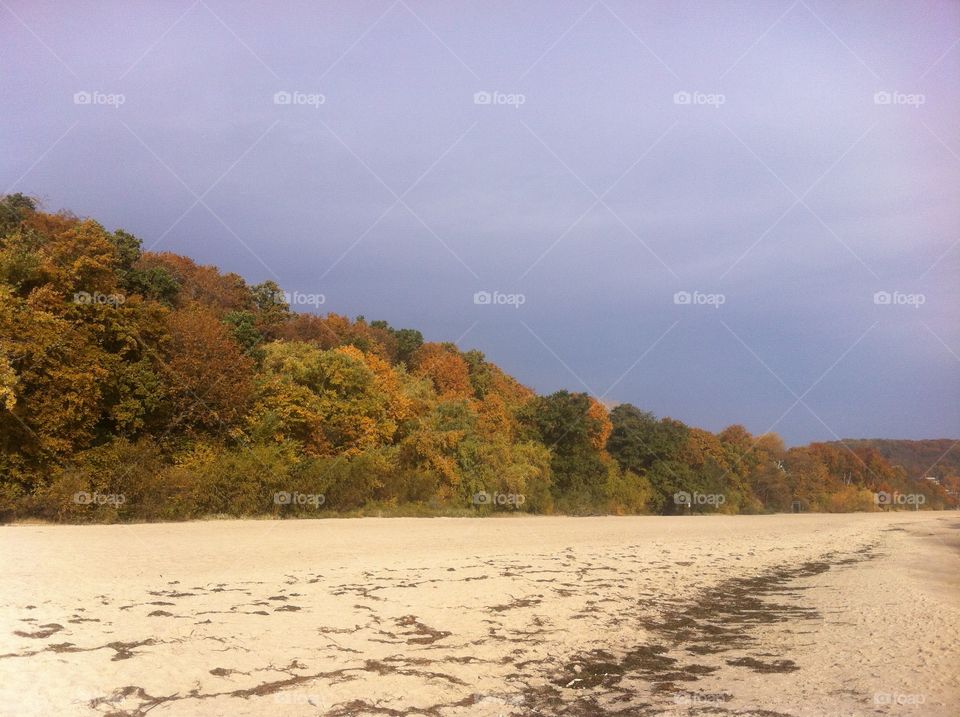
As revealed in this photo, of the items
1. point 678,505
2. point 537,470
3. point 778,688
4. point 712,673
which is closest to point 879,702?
point 778,688

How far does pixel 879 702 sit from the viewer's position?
802cm

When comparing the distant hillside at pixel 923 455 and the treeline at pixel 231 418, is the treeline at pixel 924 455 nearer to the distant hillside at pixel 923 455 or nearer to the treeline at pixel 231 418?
the distant hillside at pixel 923 455

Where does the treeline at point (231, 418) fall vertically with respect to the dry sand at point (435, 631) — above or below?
above

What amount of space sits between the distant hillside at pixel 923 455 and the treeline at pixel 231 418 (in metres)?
66.6

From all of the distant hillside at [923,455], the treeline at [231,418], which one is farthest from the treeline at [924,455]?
the treeline at [231,418]

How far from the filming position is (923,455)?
116625 mm

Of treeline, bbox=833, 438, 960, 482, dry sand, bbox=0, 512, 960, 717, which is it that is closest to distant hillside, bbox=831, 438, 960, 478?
treeline, bbox=833, 438, 960, 482

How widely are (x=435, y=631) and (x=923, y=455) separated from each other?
126839mm

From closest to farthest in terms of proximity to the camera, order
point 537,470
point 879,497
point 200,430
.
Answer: point 200,430 → point 537,470 → point 879,497

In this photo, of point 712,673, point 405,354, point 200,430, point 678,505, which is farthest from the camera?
point 405,354

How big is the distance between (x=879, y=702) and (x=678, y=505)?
41083 mm

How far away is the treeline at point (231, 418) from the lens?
20016mm

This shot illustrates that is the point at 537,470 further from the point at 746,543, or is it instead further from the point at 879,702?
the point at 879,702

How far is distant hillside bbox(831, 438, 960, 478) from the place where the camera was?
100188mm
